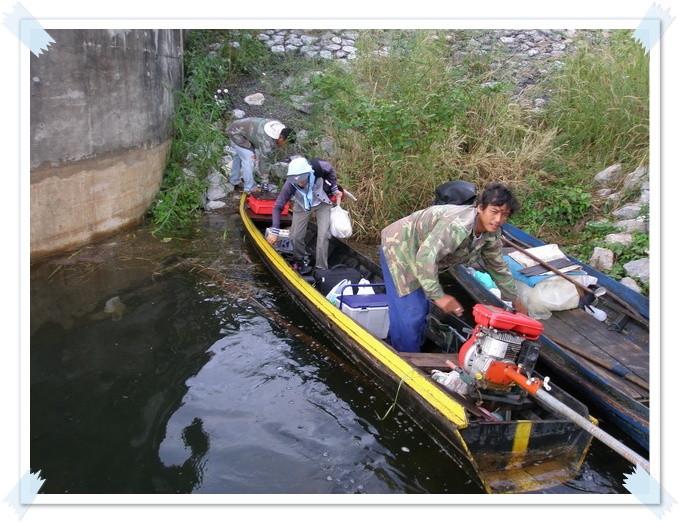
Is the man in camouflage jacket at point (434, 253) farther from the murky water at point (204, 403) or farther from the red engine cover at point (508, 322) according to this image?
the murky water at point (204, 403)

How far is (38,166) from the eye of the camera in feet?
23.5

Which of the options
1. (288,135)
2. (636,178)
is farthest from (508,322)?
(288,135)

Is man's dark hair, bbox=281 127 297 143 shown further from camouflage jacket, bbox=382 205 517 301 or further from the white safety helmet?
camouflage jacket, bbox=382 205 517 301

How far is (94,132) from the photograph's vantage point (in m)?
7.84

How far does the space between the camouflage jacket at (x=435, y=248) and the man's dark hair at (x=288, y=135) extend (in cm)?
473

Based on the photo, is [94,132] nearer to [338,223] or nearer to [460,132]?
[338,223]

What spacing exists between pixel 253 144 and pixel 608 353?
21.8ft

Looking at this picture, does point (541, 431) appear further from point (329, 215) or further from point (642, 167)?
point (642, 167)

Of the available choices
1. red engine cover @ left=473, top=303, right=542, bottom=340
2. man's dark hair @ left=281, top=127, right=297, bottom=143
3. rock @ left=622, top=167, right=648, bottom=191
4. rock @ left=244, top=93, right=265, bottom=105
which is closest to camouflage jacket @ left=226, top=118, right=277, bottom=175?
man's dark hair @ left=281, top=127, right=297, bottom=143

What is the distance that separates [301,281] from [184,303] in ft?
5.16

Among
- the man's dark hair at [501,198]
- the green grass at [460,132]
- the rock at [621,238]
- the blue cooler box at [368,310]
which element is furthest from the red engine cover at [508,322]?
the rock at [621,238]

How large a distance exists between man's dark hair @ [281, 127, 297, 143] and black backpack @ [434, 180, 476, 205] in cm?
335

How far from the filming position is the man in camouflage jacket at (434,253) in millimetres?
4258
